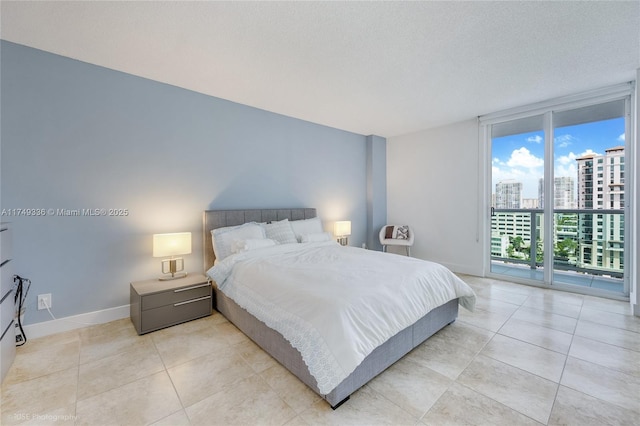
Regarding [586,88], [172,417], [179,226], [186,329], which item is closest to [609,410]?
[172,417]

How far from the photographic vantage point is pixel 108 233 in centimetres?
277

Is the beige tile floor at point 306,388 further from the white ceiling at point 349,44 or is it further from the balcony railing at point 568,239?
the white ceiling at point 349,44

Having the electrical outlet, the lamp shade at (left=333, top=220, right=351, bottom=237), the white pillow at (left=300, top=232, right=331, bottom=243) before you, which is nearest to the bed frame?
the white pillow at (left=300, top=232, right=331, bottom=243)

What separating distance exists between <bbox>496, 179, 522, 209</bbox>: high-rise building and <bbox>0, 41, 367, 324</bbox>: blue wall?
387cm

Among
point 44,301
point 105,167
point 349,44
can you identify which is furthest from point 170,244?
point 349,44

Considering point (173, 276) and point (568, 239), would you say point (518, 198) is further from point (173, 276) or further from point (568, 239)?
point (173, 276)

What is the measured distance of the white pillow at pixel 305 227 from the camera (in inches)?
152

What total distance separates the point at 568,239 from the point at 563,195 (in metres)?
0.64

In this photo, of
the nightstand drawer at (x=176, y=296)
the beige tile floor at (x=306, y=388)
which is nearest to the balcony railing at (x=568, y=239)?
the beige tile floor at (x=306, y=388)

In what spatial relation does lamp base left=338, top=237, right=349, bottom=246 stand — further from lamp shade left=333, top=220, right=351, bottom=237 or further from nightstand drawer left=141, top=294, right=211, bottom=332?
nightstand drawer left=141, top=294, right=211, bottom=332

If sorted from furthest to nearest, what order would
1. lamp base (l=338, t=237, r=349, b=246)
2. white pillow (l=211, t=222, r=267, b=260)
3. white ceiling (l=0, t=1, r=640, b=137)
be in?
1. lamp base (l=338, t=237, r=349, b=246)
2. white pillow (l=211, t=222, r=267, b=260)
3. white ceiling (l=0, t=1, r=640, b=137)

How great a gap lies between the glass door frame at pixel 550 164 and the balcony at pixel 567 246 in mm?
86

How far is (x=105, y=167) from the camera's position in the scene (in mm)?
2740

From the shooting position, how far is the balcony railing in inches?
138
